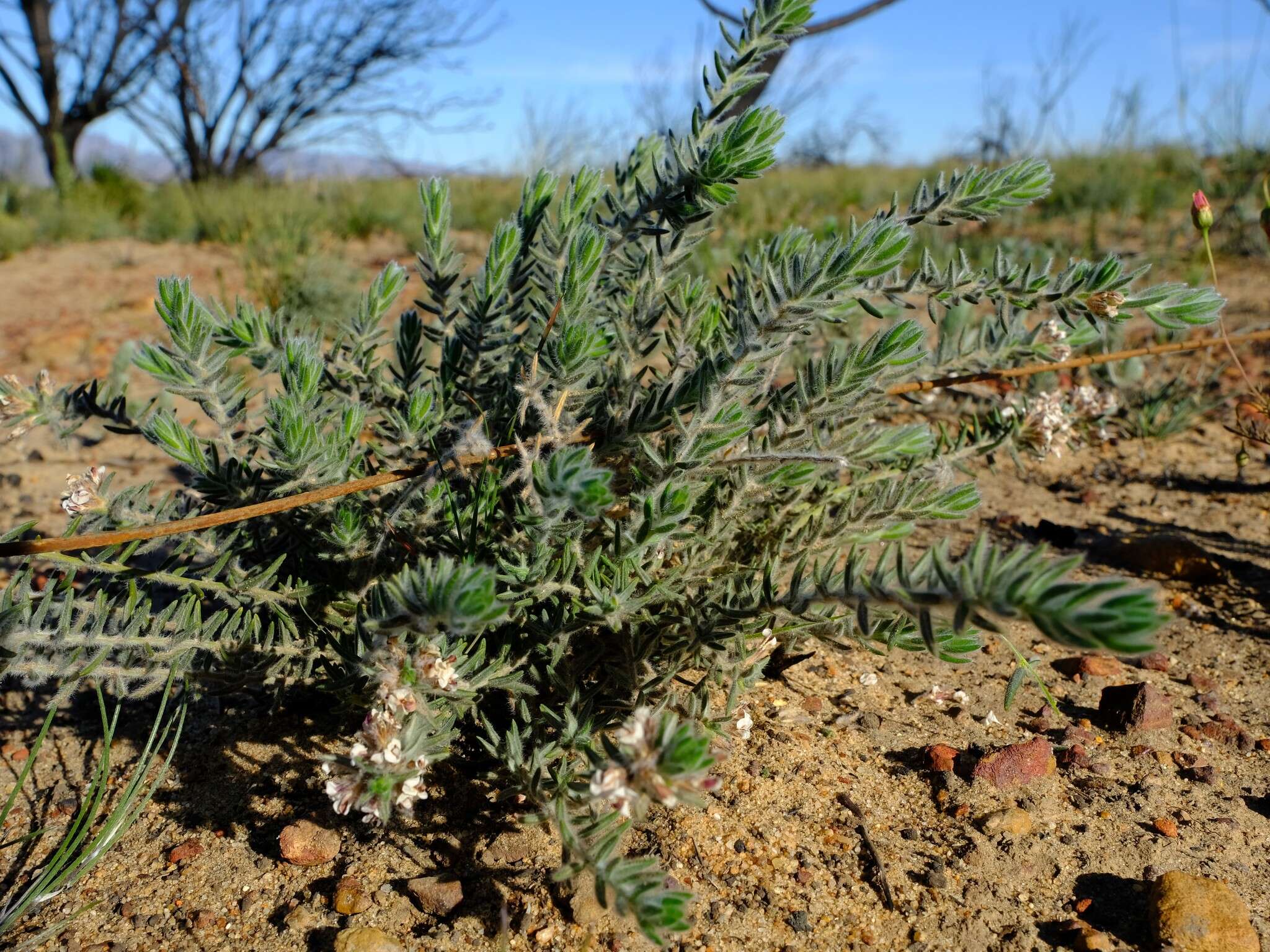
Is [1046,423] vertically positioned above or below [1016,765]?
above

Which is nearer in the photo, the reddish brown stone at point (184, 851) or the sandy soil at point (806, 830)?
the sandy soil at point (806, 830)

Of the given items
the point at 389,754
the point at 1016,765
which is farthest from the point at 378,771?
the point at 1016,765

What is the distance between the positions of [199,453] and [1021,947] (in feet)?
4.96

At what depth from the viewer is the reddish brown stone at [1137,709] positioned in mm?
1955

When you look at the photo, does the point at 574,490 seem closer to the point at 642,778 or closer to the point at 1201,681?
the point at 642,778

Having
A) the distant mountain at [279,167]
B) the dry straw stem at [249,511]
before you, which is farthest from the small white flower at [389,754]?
the distant mountain at [279,167]

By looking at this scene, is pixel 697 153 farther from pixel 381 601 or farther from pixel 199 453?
pixel 199 453

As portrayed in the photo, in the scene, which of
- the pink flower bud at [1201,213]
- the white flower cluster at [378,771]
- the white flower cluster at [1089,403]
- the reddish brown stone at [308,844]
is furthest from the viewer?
the white flower cluster at [1089,403]

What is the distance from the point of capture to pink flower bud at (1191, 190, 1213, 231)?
6.81 ft

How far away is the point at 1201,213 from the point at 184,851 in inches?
92.6

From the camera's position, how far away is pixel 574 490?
127cm

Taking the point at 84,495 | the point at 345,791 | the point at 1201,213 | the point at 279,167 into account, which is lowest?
the point at 345,791

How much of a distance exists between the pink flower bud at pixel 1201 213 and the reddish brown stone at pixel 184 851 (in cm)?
230

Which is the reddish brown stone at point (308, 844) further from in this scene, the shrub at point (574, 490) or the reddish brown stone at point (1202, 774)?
the reddish brown stone at point (1202, 774)
